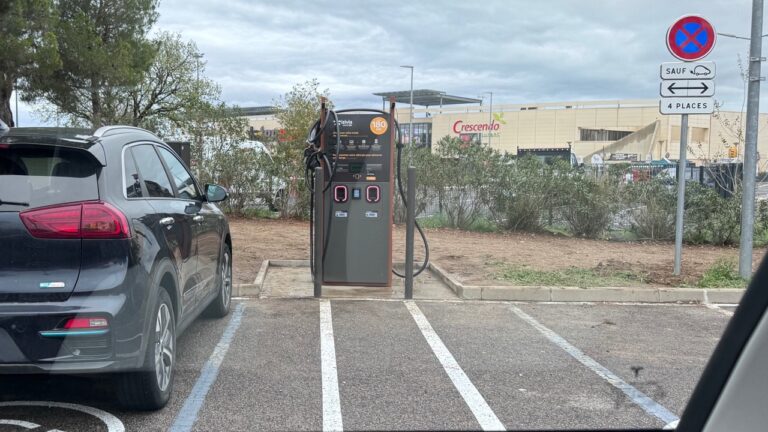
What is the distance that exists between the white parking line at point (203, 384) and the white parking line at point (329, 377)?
801 millimetres

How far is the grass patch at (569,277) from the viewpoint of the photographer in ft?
27.0

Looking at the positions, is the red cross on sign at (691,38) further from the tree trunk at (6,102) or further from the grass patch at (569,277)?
the tree trunk at (6,102)

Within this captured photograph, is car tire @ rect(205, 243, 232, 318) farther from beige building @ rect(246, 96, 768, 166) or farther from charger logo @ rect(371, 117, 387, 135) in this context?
beige building @ rect(246, 96, 768, 166)

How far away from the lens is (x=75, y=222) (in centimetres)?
346

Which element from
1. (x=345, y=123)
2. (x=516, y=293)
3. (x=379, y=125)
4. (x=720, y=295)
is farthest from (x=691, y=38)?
(x=345, y=123)

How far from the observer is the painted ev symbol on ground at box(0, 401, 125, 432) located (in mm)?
3697

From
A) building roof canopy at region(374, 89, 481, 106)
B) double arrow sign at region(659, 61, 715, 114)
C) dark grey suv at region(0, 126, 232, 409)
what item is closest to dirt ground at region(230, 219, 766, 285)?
double arrow sign at region(659, 61, 715, 114)

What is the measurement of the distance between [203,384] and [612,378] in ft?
10.0

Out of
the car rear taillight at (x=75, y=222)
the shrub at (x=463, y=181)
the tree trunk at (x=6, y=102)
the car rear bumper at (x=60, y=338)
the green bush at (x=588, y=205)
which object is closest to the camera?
the car rear bumper at (x=60, y=338)

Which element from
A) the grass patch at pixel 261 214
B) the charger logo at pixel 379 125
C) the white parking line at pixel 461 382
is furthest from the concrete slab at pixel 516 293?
the grass patch at pixel 261 214

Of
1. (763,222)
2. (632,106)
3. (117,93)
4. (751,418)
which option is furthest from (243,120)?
(632,106)

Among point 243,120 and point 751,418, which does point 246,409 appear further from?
point 243,120

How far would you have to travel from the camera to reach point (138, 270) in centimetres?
360

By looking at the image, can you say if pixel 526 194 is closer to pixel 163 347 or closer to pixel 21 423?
pixel 163 347
